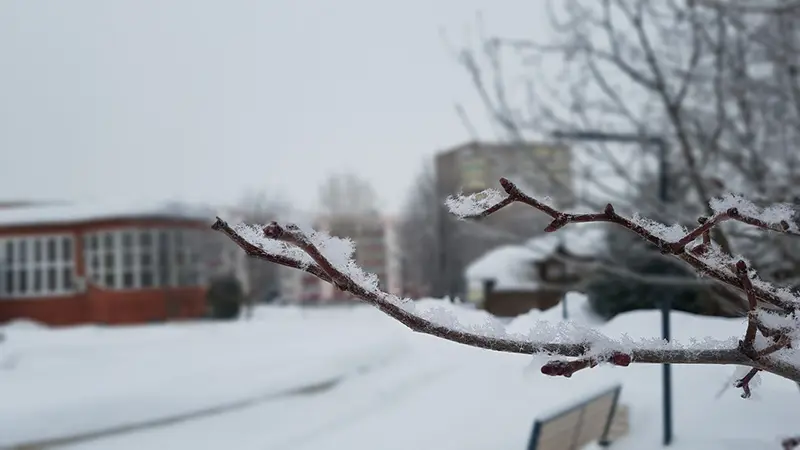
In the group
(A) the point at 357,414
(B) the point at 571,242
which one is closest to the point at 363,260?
(A) the point at 357,414

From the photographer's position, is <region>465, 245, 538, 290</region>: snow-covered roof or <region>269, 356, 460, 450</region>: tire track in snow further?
<region>465, 245, 538, 290</region>: snow-covered roof

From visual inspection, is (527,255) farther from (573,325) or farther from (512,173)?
(573,325)

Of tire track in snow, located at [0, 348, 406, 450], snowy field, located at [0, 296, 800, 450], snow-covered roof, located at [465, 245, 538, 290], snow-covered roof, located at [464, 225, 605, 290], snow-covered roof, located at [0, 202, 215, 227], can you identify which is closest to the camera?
snowy field, located at [0, 296, 800, 450]

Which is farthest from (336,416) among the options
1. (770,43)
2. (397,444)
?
(770,43)

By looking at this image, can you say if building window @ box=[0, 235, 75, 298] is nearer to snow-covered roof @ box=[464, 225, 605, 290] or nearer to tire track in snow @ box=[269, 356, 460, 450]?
snow-covered roof @ box=[464, 225, 605, 290]

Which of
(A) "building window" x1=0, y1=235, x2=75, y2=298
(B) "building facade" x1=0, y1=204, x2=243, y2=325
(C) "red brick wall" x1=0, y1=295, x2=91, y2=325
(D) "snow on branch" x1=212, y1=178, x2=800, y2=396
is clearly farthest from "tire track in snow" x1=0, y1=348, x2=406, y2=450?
(A) "building window" x1=0, y1=235, x2=75, y2=298

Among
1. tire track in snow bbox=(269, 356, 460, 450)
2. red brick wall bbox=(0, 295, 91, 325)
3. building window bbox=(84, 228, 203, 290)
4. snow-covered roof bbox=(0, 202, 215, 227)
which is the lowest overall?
red brick wall bbox=(0, 295, 91, 325)
